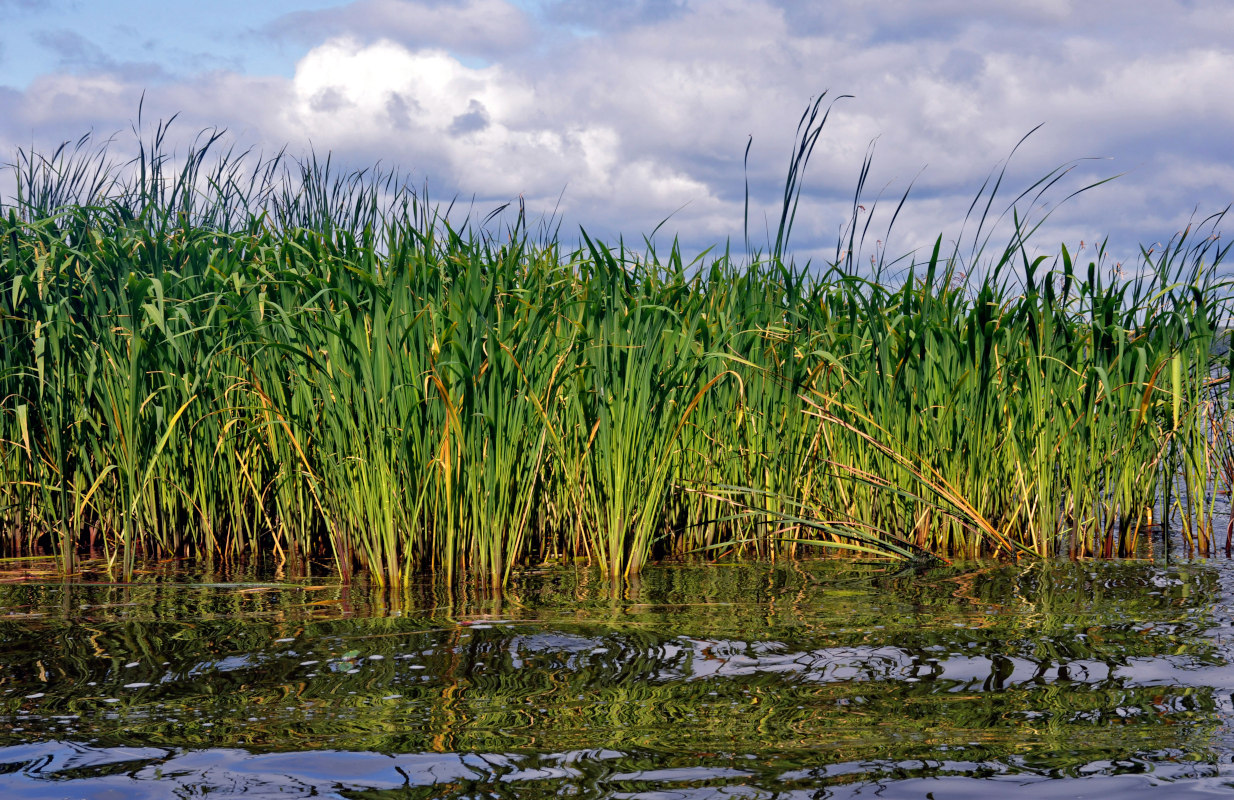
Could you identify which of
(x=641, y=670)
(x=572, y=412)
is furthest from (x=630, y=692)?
(x=572, y=412)

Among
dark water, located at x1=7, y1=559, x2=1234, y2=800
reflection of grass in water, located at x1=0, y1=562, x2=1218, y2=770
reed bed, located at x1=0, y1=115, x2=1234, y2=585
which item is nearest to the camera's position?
dark water, located at x1=7, y1=559, x2=1234, y2=800

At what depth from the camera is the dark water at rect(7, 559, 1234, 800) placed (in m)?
1.68

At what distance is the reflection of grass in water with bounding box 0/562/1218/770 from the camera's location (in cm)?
187

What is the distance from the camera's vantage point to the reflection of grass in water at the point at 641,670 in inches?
73.7

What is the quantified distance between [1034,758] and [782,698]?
20.6 inches

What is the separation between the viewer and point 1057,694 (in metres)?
2.09

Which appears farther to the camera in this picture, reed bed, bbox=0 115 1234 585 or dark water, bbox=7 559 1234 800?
reed bed, bbox=0 115 1234 585

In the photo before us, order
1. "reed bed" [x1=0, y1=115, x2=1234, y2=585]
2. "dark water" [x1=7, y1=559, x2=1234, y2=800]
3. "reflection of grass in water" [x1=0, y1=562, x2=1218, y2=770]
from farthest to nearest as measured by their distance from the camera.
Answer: "reed bed" [x1=0, y1=115, x2=1234, y2=585] → "reflection of grass in water" [x1=0, y1=562, x2=1218, y2=770] → "dark water" [x1=7, y1=559, x2=1234, y2=800]

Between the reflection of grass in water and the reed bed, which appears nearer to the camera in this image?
the reflection of grass in water

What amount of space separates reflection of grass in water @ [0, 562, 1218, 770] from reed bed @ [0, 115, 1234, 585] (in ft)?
1.44

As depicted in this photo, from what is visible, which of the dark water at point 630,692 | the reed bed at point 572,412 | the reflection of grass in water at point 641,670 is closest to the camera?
the dark water at point 630,692

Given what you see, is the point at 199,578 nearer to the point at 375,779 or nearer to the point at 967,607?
the point at 375,779

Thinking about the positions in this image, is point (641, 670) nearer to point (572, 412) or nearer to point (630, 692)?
point (630, 692)

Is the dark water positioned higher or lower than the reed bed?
lower
